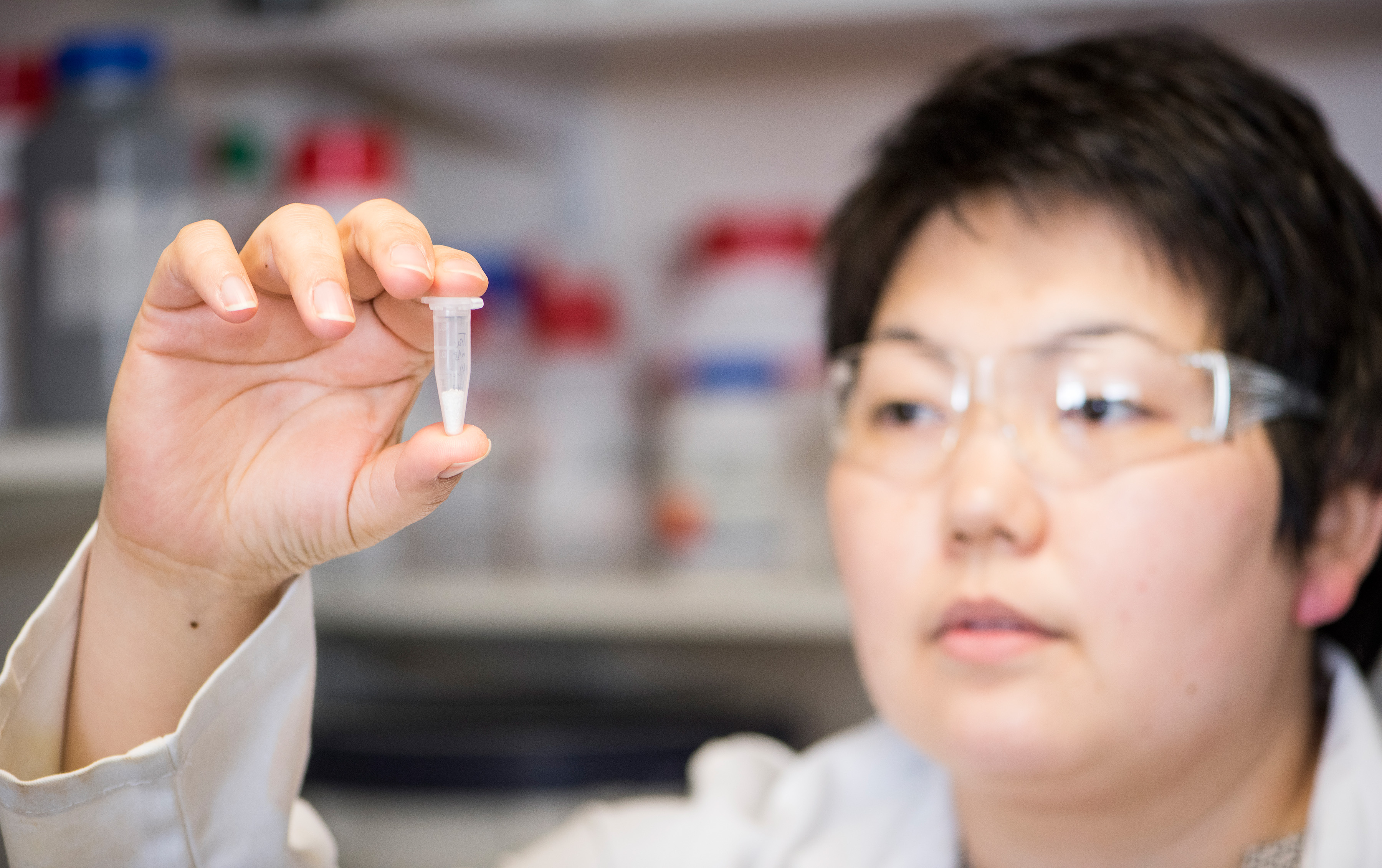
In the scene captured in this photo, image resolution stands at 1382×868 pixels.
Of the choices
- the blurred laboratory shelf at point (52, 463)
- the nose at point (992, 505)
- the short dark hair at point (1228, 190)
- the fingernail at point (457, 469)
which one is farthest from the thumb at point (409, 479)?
the blurred laboratory shelf at point (52, 463)

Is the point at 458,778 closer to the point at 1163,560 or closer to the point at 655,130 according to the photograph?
the point at 1163,560

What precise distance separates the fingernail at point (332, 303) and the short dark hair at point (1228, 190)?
1.80ft

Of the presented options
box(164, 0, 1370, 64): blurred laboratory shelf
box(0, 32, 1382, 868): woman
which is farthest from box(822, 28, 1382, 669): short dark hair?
box(164, 0, 1370, 64): blurred laboratory shelf

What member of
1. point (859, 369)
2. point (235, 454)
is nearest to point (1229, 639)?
point (859, 369)

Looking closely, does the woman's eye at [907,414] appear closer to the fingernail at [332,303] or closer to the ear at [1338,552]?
the ear at [1338,552]

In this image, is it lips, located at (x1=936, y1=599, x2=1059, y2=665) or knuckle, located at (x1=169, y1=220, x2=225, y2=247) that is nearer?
knuckle, located at (x1=169, y1=220, x2=225, y2=247)

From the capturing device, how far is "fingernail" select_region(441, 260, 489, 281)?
20.7 inches

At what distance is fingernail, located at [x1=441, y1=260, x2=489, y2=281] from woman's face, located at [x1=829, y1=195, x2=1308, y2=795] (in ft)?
1.30

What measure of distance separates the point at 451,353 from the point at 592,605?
2.76ft

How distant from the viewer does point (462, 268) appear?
1.73ft

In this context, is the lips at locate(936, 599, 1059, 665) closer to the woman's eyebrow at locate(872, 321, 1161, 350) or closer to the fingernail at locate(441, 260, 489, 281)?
the woman's eyebrow at locate(872, 321, 1161, 350)

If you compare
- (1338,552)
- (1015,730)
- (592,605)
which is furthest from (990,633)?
(592,605)

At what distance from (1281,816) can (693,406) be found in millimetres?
765

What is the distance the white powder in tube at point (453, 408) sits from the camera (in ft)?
1.71
